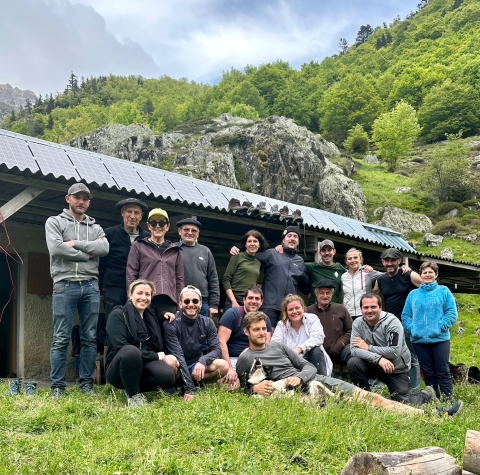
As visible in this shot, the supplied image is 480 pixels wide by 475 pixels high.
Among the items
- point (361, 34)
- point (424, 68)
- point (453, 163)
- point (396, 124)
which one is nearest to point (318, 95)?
point (424, 68)

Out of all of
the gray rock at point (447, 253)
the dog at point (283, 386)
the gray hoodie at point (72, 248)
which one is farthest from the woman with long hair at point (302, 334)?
the gray rock at point (447, 253)

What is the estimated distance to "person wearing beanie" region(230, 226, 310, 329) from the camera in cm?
659

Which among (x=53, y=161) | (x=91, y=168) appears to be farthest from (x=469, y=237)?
(x=53, y=161)

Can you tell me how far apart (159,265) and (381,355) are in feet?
8.51

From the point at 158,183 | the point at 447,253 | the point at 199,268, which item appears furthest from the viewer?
the point at 447,253

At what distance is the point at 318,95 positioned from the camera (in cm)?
7281

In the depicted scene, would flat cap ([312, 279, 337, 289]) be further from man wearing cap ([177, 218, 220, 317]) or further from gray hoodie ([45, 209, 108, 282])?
gray hoodie ([45, 209, 108, 282])

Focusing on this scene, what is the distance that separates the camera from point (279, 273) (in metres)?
6.66

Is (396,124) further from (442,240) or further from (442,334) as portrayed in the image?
(442,334)

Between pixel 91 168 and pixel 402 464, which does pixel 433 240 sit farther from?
pixel 402 464

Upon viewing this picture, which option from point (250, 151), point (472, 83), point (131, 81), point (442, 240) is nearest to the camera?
point (442, 240)

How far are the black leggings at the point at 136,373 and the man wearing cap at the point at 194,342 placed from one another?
22 centimetres

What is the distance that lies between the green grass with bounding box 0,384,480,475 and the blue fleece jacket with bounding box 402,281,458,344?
5.66 feet

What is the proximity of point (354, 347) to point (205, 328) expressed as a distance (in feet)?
5.77
